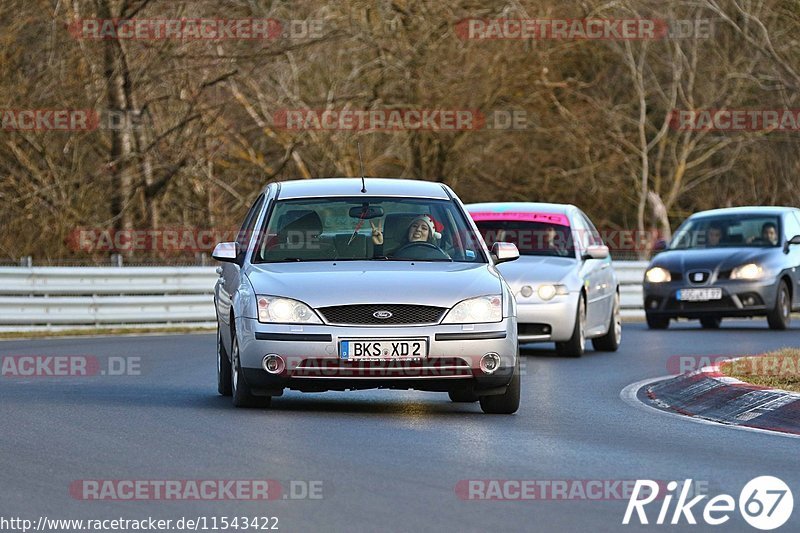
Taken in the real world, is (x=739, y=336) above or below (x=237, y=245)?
below

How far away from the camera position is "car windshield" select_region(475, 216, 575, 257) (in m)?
19.8

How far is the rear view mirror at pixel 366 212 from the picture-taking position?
42.0 feet

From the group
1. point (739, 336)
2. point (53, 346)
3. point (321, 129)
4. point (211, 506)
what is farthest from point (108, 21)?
point (211, 506)

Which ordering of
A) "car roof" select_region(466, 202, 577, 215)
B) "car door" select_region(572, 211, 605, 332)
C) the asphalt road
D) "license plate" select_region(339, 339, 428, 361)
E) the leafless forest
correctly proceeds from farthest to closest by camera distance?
the leafless forest → "car roof" select_region(466, 202, 577, 215) → "car door" select_region(572, 211, 605, 332) → "license plate" select_region(339, 339, 428, 361) → the asphalt road

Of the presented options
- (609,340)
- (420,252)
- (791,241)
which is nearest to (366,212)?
(420,252)

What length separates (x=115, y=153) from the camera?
106ft

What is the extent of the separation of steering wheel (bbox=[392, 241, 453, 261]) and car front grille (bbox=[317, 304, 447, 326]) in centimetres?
98

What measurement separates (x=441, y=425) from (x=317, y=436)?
3.82ft

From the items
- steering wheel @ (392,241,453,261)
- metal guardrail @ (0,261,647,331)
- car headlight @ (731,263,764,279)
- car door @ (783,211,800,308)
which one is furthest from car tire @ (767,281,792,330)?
steering wheel @ (392,241,453,261)

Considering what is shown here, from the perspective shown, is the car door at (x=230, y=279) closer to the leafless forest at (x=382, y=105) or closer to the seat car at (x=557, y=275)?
the seat car at (x=557, y=275)

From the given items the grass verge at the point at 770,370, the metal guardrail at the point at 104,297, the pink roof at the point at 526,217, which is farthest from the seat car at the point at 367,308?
the metal guardrail at the point at 104,297

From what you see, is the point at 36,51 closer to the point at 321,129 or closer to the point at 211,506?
the point at 321,129

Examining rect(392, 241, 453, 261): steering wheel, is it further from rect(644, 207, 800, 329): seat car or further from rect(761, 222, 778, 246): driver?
rect(761, 222, 778, 246): driver

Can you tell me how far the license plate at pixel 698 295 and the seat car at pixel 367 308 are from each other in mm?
11832
